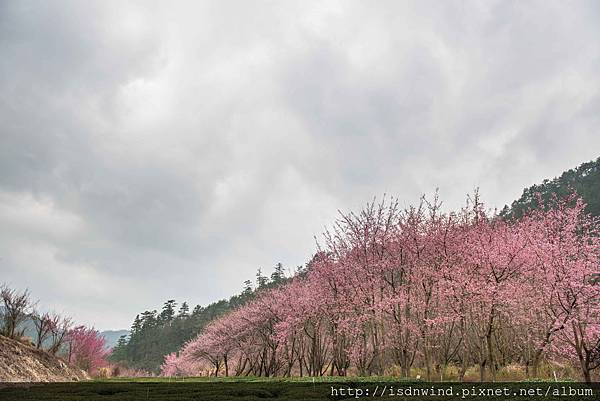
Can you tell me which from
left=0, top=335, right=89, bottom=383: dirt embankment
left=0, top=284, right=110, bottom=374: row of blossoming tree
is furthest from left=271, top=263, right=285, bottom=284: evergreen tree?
left=0, top=335, right=89, bottom=383: dirt embankment

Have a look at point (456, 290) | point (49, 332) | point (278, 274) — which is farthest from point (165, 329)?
point (456, 290)

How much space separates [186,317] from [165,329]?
28.4 ft

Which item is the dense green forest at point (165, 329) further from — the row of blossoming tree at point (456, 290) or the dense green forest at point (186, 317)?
the row of blossoming tree at point (456, 290)

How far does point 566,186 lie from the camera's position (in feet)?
227

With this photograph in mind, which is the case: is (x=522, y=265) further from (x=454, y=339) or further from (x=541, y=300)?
(x=454, y=339)

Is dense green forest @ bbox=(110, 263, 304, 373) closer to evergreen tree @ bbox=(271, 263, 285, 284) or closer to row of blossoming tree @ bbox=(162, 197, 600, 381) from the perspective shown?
evergreen tree @ bbox=(271, 263, 285, 284)

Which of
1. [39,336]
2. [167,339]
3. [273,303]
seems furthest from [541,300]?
[167,339]

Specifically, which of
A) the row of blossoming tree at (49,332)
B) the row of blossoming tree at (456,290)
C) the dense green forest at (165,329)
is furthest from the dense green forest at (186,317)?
the row of blossoming tree at (456,290)

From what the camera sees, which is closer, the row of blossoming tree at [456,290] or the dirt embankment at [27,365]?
the row of blossoming tree at [456,290]

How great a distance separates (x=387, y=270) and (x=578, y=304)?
394 inches

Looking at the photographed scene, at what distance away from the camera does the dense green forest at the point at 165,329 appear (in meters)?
79.5

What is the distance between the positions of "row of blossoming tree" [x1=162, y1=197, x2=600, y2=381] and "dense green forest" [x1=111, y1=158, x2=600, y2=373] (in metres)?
40.3

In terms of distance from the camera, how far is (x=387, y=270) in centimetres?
2322

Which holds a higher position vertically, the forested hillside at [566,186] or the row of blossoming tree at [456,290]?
the forested hillside at [566,186]
